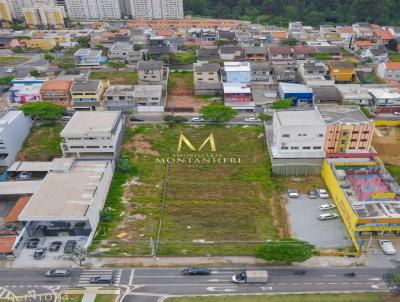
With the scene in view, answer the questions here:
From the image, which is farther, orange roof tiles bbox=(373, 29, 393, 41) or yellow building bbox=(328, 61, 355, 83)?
orange roof tiles bbox=(373, 29, 393, 41)

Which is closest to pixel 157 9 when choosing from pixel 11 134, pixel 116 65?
pixel 116 65

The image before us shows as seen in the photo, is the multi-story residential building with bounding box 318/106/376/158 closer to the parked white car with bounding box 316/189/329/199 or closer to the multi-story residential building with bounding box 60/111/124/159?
the parked white car with bounding box 316/189/329/199

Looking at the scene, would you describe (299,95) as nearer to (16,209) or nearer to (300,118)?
(300,118)

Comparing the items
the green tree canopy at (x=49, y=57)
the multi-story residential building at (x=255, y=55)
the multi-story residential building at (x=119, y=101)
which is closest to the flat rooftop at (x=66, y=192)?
the multi-story residential building at (x=119, y=101)

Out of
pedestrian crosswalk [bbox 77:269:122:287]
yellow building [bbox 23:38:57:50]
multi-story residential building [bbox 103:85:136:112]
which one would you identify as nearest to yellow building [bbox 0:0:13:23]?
yellow building [bbox 23:38:57:50]

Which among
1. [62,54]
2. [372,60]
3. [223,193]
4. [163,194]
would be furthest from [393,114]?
[62,54]
